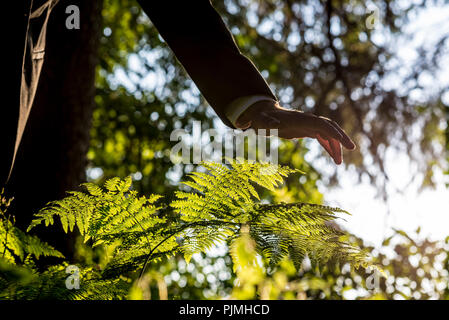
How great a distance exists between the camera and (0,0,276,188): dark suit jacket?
117 cm

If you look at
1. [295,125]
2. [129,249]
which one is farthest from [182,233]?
[295,125]

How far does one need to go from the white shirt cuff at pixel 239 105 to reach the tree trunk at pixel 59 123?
1443mm

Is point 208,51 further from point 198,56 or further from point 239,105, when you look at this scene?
point 239,105

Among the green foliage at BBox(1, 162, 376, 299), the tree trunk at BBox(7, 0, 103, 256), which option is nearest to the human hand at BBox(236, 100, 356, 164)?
the green foliage at BBox(1, 162, 376, 299)

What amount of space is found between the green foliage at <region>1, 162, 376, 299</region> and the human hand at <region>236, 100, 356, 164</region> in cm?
13

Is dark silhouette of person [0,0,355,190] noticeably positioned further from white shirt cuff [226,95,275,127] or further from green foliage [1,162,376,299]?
green foliage [1,162,376,299]

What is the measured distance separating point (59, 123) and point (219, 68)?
192 cm

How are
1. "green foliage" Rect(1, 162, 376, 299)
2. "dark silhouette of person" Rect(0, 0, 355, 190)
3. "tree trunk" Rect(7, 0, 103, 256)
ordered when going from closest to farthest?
1. "green foliage" Rect(1, 162, 376, 299)
2. "dark silhouette of person" Rect(0, 0, 355, 190)
3. "tree trunk" Rect(7, 0, 103, 256)

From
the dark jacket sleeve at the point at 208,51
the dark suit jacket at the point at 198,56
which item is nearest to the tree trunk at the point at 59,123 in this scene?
the dark suit jacket at the point at 198,56

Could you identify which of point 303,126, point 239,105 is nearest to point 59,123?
point 239,105

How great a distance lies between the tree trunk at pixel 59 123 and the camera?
239 centimetres

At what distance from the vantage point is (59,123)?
2789 mm

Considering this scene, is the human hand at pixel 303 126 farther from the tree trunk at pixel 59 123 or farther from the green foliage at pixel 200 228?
the tree trunk at pixel 59 123
